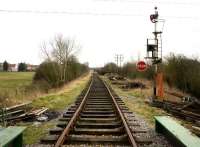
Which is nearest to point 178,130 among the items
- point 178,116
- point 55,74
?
point 178,116

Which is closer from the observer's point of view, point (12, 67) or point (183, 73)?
point (183, 73)

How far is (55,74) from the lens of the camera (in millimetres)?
50781

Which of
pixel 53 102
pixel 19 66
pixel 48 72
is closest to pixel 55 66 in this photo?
pixel 48 72

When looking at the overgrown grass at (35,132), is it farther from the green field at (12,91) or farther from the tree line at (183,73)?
the tree line at (183,73)

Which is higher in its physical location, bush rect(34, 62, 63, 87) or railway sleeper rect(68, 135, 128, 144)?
bush rect(34, 62, 63, 87)

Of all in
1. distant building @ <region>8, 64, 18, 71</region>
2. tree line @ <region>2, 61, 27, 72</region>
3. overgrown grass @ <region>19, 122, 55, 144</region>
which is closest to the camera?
overgrown grass @ <region>19, 122, 55, 144</region>

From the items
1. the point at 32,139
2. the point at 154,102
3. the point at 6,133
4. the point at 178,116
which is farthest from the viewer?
the point at 154,102

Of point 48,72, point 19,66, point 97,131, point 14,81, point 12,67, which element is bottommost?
point 14,81

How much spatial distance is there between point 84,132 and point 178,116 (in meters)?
6.88

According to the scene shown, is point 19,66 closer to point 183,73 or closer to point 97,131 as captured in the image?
point 183,73

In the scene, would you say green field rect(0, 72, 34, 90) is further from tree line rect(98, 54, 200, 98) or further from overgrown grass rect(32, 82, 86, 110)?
overgrown grass rect(32, 82, 86, 110)

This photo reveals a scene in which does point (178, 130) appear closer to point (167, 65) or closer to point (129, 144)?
point (129, 144)

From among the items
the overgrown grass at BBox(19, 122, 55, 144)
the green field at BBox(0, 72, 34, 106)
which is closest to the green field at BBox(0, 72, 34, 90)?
the green field at BBox(0, 72, 34, 106)

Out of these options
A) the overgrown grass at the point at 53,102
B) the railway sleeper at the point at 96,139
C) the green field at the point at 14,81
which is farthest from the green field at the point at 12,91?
the railway sleeper at the point at 96,139
